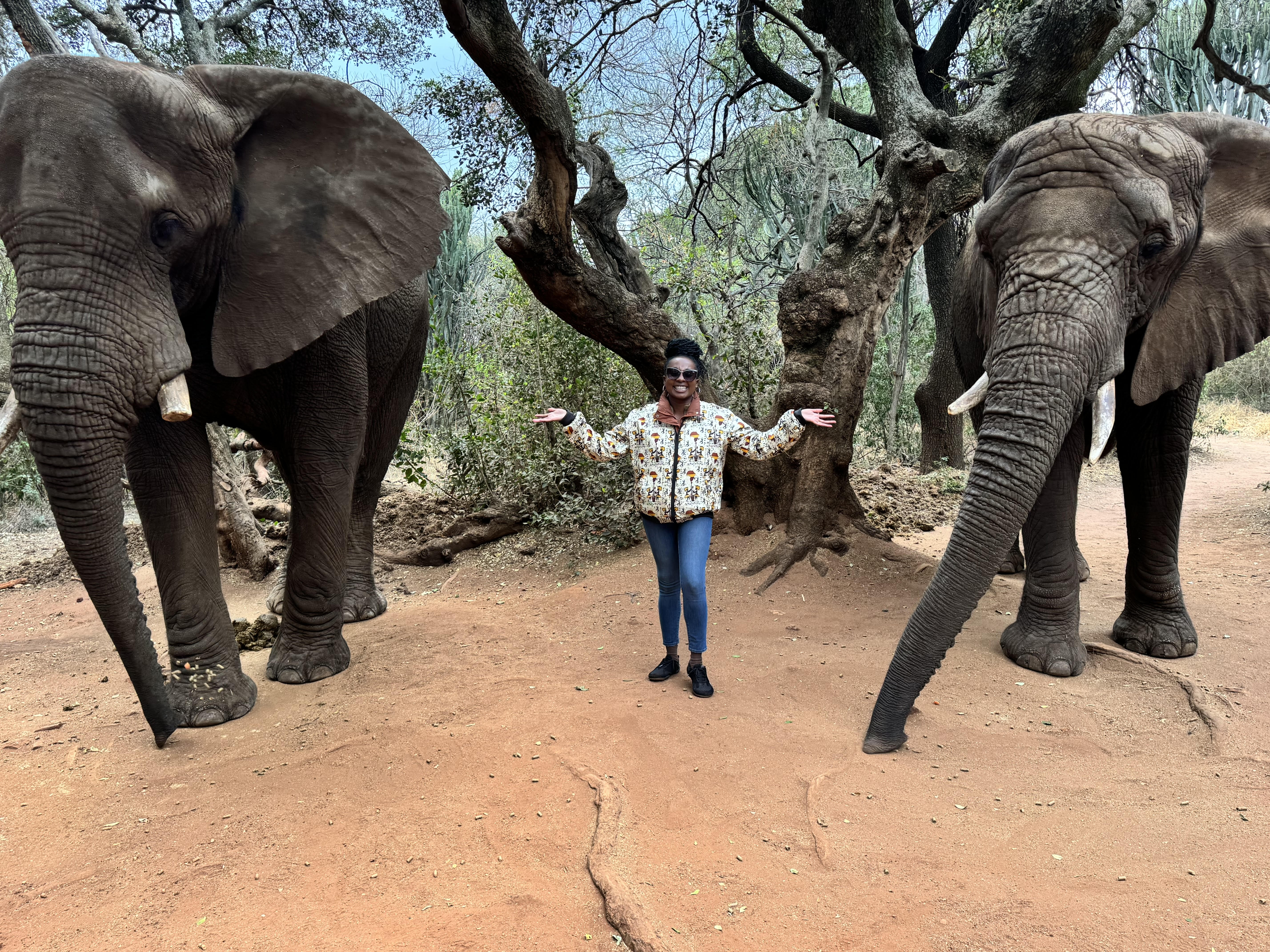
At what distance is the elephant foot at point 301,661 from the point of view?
5074 mm

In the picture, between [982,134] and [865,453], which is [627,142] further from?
[982,134]

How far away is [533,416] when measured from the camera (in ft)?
28.7

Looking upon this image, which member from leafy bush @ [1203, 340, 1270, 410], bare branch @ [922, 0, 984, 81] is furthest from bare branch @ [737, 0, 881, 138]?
leafy bush @ [1203, 340, 1270, 410]

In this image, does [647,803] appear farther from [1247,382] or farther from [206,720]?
[1247,382]

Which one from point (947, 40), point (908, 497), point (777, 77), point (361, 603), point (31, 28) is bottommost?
point (361, 603)

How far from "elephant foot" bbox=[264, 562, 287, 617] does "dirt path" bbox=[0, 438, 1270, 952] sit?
2.92 feet

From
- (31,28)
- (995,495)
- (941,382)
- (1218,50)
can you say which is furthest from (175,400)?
(1218,50)

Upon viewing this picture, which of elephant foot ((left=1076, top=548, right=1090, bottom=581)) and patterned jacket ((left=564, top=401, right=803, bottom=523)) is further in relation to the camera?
elephant foot ((left=1076, top=548, right=1090, bottom=581))

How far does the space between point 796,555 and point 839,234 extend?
2491mm

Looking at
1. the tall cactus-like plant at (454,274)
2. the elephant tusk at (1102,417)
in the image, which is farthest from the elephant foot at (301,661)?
the tall cactus-like plant at (454,274)

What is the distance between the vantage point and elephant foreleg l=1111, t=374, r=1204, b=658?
5113 millimetres

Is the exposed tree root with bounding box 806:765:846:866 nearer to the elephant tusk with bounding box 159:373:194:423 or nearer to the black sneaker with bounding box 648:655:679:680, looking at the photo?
the black sneaker with bounding box 648:655:679:680

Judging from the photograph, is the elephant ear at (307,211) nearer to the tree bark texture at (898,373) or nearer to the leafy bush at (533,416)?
the leafy bush at (533,416)

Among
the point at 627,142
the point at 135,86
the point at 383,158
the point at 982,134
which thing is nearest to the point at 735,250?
the point at 627,142
